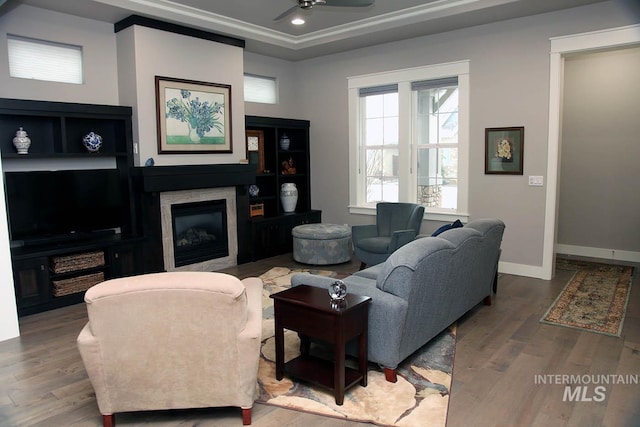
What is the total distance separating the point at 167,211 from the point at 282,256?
A: 1.90m

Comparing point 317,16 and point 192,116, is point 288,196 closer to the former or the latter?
point 192,116

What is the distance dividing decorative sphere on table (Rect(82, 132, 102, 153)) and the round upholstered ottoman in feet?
8.67

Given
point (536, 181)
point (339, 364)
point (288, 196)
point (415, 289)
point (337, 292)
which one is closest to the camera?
point (339, 364)

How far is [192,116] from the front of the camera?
5.71 m

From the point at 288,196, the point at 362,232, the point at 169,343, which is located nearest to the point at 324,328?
the point at 169,343

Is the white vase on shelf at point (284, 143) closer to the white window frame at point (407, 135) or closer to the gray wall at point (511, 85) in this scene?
the white window frame at point (407, 135)

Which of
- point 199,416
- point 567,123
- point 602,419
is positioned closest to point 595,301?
point 602,419

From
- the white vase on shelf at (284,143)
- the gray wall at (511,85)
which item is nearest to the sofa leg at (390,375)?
the gray wall at (511,85)

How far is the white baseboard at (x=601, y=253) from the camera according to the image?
20.6ft

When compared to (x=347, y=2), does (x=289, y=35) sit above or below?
above

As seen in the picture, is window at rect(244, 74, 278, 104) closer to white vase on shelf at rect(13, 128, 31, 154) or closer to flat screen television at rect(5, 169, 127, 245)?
flat screen television at rect(5, 169, 127, 245)

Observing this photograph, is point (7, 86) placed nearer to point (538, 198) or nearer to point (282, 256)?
point (282, 256)

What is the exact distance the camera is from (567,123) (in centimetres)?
665

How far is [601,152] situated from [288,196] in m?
4.47
